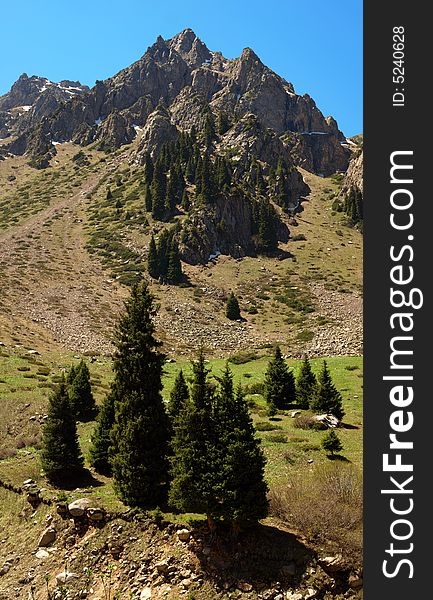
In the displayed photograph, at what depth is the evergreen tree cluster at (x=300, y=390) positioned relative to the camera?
3047 centimetres

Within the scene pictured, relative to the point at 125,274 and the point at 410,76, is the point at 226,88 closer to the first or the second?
the point at 125,274

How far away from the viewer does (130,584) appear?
14023 millimetres

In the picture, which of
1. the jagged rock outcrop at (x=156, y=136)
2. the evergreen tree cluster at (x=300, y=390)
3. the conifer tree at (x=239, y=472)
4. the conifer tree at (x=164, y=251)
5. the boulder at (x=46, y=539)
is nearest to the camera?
the conifer tree at (x=239, y=472)

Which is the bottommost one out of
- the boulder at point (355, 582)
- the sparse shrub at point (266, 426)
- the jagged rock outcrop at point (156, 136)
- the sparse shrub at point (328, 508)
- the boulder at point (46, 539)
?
the boulder at point (46, 539)

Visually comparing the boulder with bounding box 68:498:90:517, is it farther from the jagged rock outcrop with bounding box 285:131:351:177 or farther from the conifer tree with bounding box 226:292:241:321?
the jagged rock outcrop with bounding box 285:131:351:177

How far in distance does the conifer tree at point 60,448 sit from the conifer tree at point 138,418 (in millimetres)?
2497

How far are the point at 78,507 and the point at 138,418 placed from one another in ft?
12.8

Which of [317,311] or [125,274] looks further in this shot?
[125,274]

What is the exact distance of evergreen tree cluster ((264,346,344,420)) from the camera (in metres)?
30.5

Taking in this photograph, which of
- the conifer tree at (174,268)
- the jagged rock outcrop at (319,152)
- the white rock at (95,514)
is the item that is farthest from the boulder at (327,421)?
the jagged rock outcrop at (319,152)

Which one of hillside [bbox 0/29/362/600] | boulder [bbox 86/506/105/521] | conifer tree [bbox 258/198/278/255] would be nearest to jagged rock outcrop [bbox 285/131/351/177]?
hillside [bbox 0/29/362/600]

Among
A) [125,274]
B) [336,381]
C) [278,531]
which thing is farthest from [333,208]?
[278,531]

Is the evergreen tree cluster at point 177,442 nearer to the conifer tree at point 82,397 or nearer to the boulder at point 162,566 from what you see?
the boulder at point 162,566

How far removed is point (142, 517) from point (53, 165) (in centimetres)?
17153
